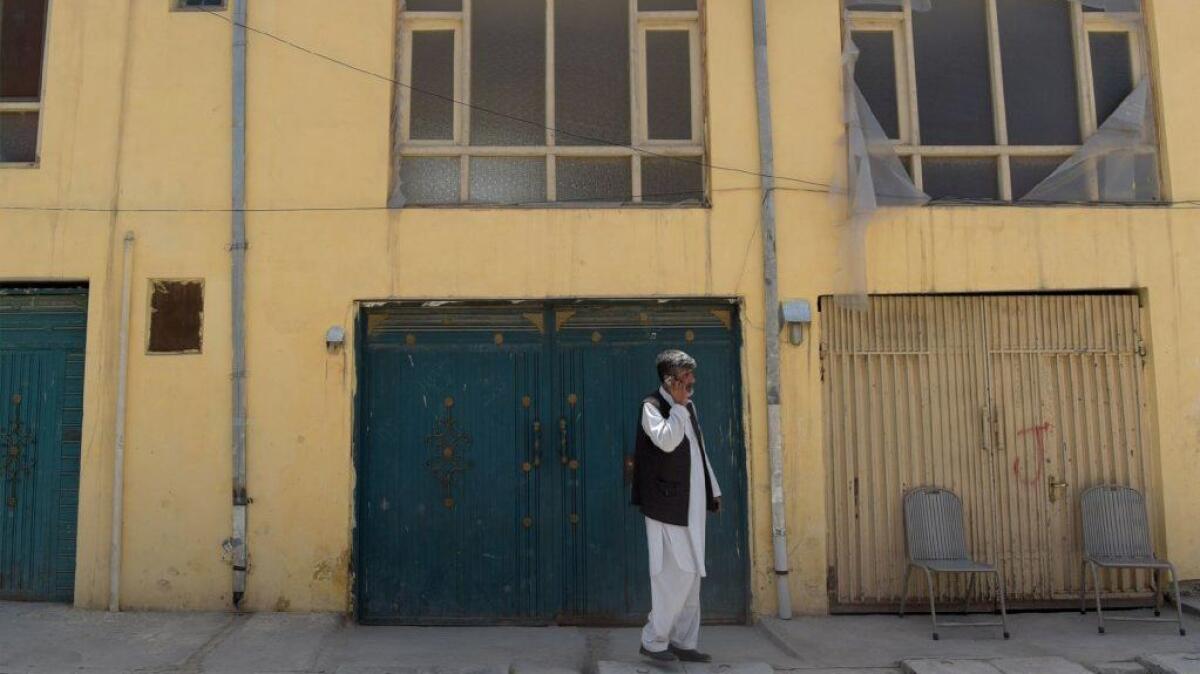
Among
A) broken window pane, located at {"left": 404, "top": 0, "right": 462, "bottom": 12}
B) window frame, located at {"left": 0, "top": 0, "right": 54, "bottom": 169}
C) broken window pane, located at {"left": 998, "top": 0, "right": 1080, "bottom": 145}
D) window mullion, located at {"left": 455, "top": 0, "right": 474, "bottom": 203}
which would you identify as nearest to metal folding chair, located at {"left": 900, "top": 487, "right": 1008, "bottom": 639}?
broken window pane, located at {"left": 998, "top": 0, "right": 1080, "bottom": 145}

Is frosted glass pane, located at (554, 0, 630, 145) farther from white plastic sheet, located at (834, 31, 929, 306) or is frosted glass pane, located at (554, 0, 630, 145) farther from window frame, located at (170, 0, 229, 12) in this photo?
window frame, located at (170, 0, 229, 12)

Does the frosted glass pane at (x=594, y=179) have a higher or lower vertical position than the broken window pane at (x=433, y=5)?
lower

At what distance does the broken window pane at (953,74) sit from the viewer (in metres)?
6.97

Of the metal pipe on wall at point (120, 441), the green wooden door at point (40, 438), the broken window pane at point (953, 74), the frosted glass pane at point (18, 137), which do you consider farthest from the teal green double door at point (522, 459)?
the frosted glass pane at point (18, 137)

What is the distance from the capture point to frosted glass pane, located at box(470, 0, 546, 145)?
689 cm

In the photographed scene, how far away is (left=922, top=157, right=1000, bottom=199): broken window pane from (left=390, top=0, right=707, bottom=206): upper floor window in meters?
1.76

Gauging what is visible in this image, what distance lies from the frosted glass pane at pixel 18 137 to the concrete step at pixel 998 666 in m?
7.02

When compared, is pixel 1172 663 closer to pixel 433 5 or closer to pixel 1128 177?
pixel 1128 177

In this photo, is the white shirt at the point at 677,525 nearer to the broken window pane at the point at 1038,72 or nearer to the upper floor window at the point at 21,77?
the broken window pane at the point at 1038,72

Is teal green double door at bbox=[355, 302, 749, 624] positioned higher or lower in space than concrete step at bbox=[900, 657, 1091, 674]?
higher

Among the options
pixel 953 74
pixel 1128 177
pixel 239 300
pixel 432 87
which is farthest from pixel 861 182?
pixel 239 300

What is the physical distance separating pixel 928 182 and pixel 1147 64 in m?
1.94

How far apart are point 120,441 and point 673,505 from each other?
3927 millimetres

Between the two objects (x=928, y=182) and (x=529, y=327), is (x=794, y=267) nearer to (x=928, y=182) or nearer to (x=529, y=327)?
(x=928, y=182)
